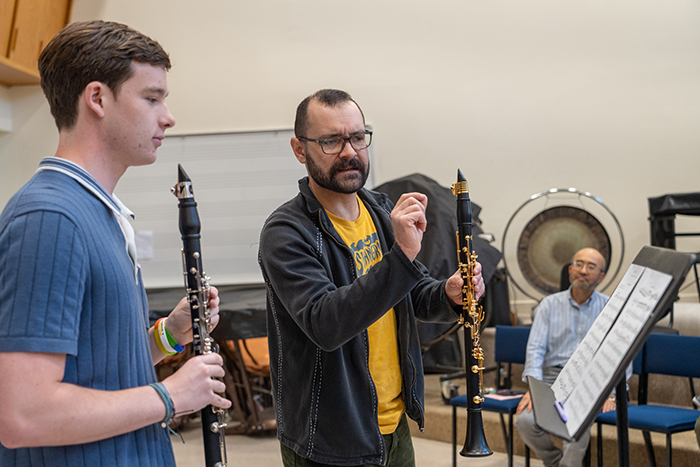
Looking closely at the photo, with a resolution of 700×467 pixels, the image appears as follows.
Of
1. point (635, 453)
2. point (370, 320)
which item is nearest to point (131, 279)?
point (370, 320)

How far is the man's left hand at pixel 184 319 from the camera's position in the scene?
1452 mm

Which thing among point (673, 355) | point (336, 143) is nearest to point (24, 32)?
point (336, 143)

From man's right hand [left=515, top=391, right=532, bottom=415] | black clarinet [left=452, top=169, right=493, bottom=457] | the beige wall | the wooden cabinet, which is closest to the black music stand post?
A: black clarinet [left=452, top=169, right=493, bottom=457]

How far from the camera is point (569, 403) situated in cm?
137

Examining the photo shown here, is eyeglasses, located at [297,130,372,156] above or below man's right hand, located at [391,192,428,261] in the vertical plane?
above

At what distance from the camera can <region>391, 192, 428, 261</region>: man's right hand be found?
5.14 feet

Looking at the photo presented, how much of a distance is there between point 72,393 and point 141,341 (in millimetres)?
213

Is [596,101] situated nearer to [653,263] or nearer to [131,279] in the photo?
[653,263]

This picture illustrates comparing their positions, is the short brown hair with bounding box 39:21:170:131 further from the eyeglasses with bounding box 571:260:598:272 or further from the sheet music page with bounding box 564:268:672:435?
the eyeglasses with bounding box 571:260:598:272

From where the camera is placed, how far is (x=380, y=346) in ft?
6.22

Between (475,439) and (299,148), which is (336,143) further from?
(475,439)

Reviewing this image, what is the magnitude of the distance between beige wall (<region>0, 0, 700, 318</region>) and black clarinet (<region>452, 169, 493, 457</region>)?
4.56 metres

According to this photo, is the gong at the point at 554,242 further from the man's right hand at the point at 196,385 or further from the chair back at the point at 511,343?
the man's right hand at the point at 196,385

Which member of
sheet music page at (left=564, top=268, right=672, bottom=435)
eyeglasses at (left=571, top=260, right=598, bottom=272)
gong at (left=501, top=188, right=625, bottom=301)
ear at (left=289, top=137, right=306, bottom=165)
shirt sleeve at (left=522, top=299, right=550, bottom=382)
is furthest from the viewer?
gong at (left=501, top=188, right=625, bottom=301)
